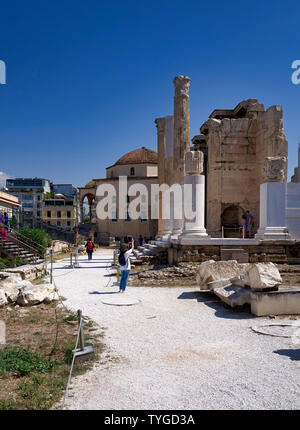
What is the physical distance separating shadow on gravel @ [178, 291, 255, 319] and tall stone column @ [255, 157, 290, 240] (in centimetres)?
569

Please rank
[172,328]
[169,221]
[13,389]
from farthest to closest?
1. [169,221]
2. [172,328]
3. [13,389]

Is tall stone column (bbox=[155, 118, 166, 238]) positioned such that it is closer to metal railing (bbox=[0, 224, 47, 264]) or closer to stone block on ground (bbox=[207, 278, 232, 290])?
metal railing (bbox=[0, 224, 47, 264])

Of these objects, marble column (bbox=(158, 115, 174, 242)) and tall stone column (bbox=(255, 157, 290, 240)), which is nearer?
tall stone column (bbox=(255, 157, 290, 240))

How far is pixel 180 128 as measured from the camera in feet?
58.6

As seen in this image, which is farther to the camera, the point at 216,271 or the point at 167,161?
the point at 167,161

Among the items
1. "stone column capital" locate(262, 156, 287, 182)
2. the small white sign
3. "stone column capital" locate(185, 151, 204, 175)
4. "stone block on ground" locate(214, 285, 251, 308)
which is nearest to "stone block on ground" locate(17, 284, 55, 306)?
the small white sign

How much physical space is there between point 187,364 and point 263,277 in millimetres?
3365

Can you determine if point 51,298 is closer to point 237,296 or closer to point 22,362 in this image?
point 22,362

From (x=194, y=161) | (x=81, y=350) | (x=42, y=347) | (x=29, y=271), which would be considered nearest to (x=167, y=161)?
(x=194, y=161)

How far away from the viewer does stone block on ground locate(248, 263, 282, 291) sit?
7250mm

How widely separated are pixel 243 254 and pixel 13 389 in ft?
36.0

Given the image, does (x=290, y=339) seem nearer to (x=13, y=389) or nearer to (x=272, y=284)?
(x=272, y=284)

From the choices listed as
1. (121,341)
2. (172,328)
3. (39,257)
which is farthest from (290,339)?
(39,257)
